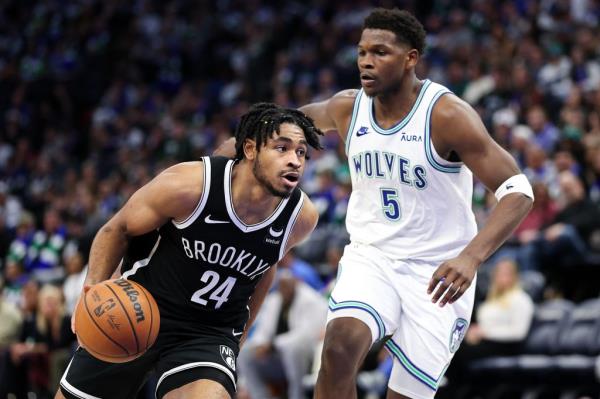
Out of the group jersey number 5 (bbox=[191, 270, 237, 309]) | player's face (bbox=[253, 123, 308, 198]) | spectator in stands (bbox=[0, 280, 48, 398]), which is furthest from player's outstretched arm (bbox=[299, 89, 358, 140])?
spectator in stands (bbox=[0, 280, 48, 398])

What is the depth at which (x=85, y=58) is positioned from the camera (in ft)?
72.2

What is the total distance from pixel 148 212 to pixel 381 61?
4.65 feet

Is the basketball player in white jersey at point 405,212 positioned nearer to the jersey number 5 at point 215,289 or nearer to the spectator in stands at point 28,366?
the jersey number 5 at point 215,289

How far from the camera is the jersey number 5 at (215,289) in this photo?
199 inches

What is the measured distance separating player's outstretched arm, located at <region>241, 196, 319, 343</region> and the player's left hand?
844 mm

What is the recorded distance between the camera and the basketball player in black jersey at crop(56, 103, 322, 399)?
490cm

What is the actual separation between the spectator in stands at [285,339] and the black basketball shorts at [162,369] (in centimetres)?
498

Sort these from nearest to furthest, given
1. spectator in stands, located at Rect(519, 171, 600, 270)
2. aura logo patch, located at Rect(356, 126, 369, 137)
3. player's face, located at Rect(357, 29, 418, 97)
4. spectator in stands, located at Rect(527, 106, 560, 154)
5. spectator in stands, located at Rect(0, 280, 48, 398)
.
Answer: player's face, located at Rect(357, 29, 418, 97) → aura logo patch, located at Rect(356, 126, 369, 137) → spectator in stands, located at Rect(519, 171, 600, 270) → spectator in stands, located at Rect(527, 106, 560, 154) → spectator in stands, located at Rect(0, 280, 48, 398)

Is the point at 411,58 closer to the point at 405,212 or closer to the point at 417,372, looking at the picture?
the point at 405,212

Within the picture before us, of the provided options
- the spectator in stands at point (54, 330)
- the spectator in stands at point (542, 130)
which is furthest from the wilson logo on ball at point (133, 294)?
the spectator in stands at point (542, 130)

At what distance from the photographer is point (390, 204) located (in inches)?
207

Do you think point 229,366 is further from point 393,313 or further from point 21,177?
point 21,177

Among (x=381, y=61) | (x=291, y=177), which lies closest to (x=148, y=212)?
(x=291, y=177)

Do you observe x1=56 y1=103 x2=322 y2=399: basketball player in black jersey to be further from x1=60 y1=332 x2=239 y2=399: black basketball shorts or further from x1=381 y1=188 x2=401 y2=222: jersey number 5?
x1=381 y1=188 x2=401 y2=222: jersey number 5
